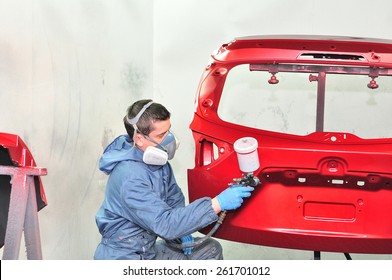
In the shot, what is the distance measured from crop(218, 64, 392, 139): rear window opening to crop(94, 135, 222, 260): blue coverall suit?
6.86 ft

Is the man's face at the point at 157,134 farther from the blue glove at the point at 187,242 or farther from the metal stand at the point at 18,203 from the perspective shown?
the metal stand at the point at 18,203

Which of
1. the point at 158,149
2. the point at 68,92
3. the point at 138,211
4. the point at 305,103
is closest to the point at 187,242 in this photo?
the point at 138,211

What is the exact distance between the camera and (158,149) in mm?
3062

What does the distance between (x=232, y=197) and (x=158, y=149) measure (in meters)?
0.46

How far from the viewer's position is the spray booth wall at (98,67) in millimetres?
3240

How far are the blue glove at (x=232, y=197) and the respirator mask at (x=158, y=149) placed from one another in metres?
0.36

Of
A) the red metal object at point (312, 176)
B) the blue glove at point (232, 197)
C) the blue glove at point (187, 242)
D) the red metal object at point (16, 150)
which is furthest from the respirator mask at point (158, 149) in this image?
the red metal object at point (16, 150)

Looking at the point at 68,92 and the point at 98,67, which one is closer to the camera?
the point at 68,92

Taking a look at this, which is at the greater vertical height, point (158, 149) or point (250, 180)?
point (158, 149)

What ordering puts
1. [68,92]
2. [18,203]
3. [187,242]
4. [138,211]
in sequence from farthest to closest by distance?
[68,92]
[187,242]
[138,211]
[18,203]

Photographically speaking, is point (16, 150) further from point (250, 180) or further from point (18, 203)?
point (250, 180)
